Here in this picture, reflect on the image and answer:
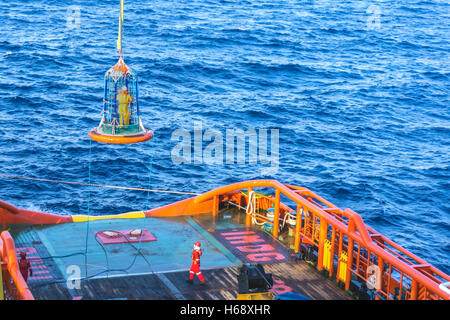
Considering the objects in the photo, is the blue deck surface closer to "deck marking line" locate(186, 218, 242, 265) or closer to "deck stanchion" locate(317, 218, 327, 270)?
"deck marking line" locate(186, 218, 242, 265)

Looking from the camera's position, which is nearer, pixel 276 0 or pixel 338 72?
pixel 338 72

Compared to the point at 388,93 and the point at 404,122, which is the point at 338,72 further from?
the point at 404,122

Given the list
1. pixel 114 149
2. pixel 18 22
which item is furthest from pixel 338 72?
pixel 18 22

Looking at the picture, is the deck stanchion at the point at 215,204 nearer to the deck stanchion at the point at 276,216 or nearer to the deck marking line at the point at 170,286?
the deck stanchion at the point at 276,216

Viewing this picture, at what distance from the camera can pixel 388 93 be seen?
256ft

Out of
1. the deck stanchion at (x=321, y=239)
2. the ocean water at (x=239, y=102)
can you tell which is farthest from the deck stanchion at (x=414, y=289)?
the ocean water at (x=239, y=102)

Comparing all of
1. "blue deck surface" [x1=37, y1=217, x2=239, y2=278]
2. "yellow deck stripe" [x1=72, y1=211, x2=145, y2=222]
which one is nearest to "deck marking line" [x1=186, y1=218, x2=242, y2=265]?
"blue deck surface" [x1=37, y1=217, x2=239, y2=278]

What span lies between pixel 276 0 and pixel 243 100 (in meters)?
64.6

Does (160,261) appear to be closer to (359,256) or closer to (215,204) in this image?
(215,204)

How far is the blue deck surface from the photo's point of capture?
2731 centimetres

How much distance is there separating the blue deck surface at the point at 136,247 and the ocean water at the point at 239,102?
16968 mm

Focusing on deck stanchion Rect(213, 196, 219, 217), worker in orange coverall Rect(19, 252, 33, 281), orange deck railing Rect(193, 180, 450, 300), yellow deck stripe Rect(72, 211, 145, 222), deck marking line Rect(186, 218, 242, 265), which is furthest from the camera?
deck stanchion Rect(213, 196, 219, 217)

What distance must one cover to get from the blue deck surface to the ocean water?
17.0 meters

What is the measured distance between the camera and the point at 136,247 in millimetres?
29359
